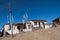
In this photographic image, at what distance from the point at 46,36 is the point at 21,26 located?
2790cm

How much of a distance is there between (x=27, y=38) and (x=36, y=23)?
28.6m

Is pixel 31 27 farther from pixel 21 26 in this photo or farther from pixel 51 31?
pixel 51 31

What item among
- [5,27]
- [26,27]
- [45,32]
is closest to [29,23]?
[26,27]

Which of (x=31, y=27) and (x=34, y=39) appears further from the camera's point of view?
(x=31, y=27)

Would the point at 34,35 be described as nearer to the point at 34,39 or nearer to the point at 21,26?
the point at 34,39

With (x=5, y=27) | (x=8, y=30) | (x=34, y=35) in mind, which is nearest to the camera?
(x=34, y=35)

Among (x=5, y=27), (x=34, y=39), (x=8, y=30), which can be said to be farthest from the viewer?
(x=5, y=27)

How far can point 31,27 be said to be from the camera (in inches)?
2307

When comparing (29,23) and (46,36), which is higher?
(29,23)

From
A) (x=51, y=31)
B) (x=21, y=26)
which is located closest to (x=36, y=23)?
(x=21, y=26)

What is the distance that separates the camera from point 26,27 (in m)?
58.9

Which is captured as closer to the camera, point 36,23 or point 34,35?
point 34,35

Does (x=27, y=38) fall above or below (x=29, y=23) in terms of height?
below

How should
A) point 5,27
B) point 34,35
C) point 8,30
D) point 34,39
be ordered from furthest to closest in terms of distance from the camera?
point 5,27, point 8,30, point 34,35, point 34,39
